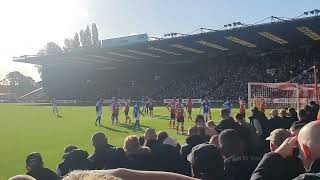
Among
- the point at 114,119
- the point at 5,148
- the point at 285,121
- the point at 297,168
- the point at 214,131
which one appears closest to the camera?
the point at 297,168

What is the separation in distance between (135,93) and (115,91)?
4.07 metres

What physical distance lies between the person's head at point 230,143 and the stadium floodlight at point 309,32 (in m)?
45.4

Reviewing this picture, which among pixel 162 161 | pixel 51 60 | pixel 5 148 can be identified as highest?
pixel 51 60

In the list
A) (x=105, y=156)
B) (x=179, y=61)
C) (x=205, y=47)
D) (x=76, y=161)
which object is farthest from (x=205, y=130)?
(x=179, y=61)

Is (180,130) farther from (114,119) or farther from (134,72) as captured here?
(134,72)

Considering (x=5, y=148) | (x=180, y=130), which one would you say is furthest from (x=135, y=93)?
(x=5, y=148)

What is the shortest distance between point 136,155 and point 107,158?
0.74 meters

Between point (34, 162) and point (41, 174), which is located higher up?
point (34, 162)

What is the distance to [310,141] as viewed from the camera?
3.00m

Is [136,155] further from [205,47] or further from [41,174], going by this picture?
[205,47]

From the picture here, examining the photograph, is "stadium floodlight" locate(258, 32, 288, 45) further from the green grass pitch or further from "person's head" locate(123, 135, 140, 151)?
"person's head" locate(123, 135, 140, 151)

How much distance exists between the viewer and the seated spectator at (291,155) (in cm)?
299

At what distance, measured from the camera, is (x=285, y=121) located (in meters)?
12.9

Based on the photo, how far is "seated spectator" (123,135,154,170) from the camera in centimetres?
728
